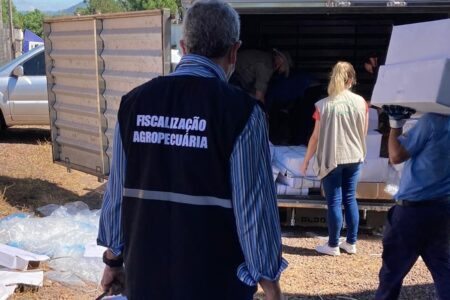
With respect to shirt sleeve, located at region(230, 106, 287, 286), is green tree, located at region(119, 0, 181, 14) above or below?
below

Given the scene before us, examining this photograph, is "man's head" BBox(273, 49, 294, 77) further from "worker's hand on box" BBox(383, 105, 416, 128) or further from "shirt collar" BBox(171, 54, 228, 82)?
"shirt collar" BBox(171, 54, 228, 82)

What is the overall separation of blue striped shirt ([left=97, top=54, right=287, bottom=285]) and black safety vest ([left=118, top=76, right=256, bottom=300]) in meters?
0.03

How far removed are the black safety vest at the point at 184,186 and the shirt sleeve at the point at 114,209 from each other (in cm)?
12

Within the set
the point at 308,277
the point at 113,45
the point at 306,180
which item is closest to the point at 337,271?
the point at 308,277

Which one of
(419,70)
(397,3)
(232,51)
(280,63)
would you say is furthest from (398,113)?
(280,63)

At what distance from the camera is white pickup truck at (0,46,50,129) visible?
428 inches

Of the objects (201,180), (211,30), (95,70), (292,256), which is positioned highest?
(211,30)

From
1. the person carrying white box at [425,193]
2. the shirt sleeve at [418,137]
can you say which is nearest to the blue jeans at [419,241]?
the person carrying white box at [425,193]

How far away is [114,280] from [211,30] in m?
1.14

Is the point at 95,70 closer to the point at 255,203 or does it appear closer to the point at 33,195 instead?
the point at 33,195

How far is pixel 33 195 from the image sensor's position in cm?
738

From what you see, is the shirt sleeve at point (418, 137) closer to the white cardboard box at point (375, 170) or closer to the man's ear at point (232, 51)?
the man's ear at point (232, 51)

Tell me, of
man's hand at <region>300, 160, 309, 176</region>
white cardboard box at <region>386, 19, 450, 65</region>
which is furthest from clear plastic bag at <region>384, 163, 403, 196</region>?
white cardboard box at <region>386, 19, 450, 65</region>

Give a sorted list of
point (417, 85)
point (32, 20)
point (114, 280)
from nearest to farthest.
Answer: point (114, 280) → point (417, 85) → point (32, 20)
